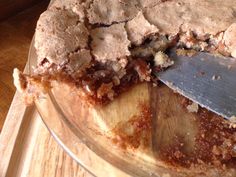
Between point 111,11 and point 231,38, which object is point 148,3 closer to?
point 111,11

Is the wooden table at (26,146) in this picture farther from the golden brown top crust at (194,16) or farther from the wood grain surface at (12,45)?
the golden brown top crust at (194,16)

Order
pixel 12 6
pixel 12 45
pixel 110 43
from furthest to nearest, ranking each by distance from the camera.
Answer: pixel 12 6
pixel 12 45
pixel 110 43

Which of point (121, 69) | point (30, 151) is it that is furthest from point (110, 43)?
point (30, 151)

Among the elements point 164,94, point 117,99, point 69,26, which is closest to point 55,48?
point 69,26

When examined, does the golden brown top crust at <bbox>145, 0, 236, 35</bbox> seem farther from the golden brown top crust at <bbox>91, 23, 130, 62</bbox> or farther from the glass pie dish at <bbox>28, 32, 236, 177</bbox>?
the glass pie dish at <bbox>28, 32, 236, 177</bbox>

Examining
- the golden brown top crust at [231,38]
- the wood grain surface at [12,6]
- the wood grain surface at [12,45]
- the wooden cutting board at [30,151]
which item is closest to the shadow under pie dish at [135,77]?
the golden brown top crust at [231,38]

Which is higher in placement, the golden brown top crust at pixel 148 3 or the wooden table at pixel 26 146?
the golden brown top crust at pixel 148 3
